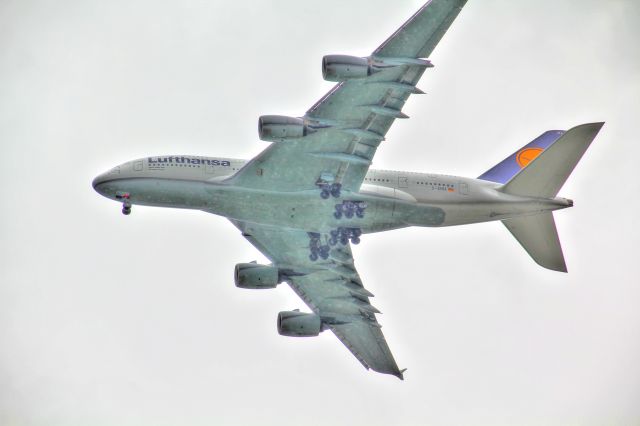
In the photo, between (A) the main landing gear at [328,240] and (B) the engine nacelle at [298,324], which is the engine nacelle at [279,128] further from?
(B) the engine nacelle at [298,324]

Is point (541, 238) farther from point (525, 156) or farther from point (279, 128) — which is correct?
point (279, 128)

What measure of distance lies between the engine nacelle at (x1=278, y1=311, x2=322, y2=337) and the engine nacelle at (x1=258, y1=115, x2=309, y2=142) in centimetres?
1780

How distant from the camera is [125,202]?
2447 inches

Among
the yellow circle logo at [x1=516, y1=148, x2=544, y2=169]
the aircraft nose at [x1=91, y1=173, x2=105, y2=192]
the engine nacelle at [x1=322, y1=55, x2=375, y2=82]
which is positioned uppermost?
the engine nacelle at [x1=322, y1=55, x2=375, y2=82]

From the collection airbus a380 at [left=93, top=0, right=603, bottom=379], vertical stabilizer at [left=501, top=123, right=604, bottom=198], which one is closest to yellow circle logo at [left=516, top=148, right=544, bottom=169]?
airbus a380 at [left=93, top=0, right=603, bottom=379]

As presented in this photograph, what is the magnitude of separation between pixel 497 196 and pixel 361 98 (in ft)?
40.6

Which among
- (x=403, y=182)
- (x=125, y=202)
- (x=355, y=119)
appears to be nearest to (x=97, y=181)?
(x=125, y=202)

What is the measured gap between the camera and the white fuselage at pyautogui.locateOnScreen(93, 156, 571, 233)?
61.5m

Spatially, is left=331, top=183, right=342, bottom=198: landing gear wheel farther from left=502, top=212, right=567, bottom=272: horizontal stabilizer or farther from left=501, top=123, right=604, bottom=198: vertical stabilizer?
left=502, top=212, right=567, bottom=272: horizontal stabilizer

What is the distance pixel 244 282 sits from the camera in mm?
68000

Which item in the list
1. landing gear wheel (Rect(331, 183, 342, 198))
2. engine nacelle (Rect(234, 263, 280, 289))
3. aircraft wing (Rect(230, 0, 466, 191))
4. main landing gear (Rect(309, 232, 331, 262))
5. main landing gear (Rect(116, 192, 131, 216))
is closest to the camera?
aircraft wing (Rect(230, 0, 466, 191))

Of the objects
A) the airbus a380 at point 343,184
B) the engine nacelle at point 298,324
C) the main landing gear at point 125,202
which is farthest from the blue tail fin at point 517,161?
the main landing gear at point 125,202

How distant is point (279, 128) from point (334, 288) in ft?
55.9

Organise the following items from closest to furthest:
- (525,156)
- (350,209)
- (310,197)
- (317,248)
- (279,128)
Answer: (279,128) < (310,197) < (350,209) < (317,248) < (525,156)
